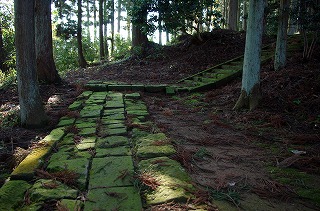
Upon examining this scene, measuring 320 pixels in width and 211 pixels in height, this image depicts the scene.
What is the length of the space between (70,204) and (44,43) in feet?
20.6

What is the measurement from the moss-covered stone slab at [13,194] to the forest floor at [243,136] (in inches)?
12.7

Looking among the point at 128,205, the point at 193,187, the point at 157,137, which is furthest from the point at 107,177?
the point at 157,137

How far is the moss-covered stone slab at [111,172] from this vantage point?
230 centimetres

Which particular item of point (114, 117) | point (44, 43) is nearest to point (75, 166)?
point (114, 117)

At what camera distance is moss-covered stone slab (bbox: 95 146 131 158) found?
2.91 meters

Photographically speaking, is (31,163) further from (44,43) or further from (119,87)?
(44,43)

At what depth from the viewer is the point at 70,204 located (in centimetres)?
200

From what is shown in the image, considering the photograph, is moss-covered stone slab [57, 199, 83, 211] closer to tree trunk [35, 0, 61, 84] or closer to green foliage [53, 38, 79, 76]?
tree trunk [35, 0, 61, 84]

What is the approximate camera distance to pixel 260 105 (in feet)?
16.8

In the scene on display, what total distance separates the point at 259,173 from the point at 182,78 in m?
6.51

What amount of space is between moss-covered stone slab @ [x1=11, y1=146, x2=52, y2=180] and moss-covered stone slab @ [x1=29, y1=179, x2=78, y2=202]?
0.19 meters

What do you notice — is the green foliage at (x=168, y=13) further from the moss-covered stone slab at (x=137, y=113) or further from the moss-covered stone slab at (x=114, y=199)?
the moss-covered stone slab at (x=114, y=199)

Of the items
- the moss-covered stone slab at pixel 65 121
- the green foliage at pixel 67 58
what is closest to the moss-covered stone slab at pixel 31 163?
the moss-covered stone slab at pixel 65 121

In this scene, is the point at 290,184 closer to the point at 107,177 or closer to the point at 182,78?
the point at 107,177
